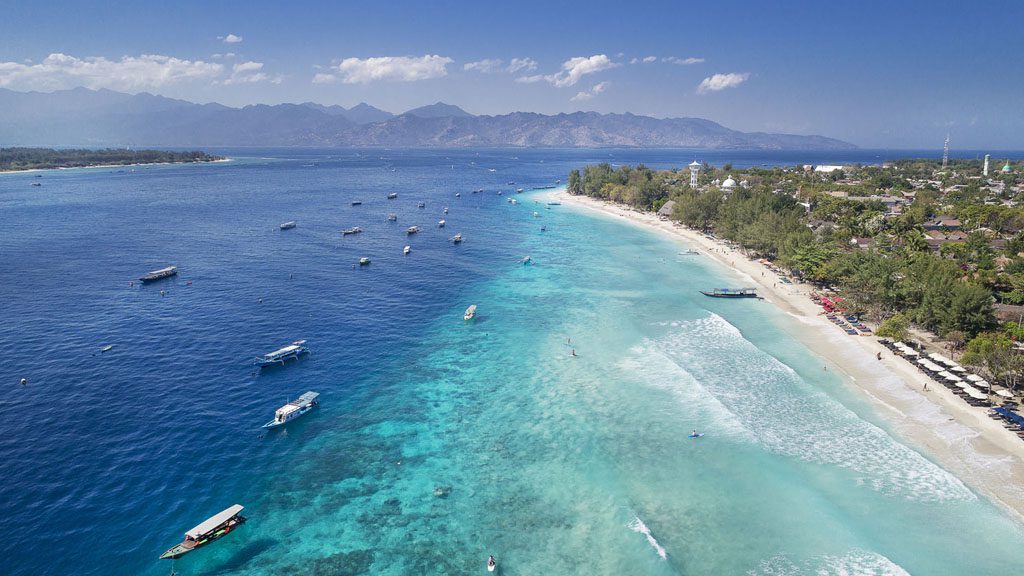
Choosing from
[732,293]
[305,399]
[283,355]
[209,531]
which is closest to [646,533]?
[209,531]

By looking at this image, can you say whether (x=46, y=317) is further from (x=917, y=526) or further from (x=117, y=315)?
(x=917, y=526)

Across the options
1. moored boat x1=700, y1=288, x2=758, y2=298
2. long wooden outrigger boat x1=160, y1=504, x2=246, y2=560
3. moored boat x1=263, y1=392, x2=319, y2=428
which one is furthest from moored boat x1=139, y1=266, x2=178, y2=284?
moored boat x1=700, y1=288, x2=758, y2=298

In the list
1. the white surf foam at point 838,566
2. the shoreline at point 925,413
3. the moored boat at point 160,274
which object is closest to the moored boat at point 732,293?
the shoreline at point 925,413

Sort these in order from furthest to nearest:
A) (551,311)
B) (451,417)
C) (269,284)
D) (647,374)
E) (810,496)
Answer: (269,284)
(551,311)
(647,374)
(451,417)
(810,496)

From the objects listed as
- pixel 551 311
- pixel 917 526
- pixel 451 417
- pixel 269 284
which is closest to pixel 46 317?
pixel 269 284

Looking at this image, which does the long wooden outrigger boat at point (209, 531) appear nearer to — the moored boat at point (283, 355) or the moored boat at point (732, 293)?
the moored boat at point (283, 355)

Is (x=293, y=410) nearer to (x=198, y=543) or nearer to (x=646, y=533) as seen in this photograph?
(x=198, y=543)

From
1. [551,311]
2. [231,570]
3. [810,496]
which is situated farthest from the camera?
[551,311]

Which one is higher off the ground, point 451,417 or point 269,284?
point 269,284
